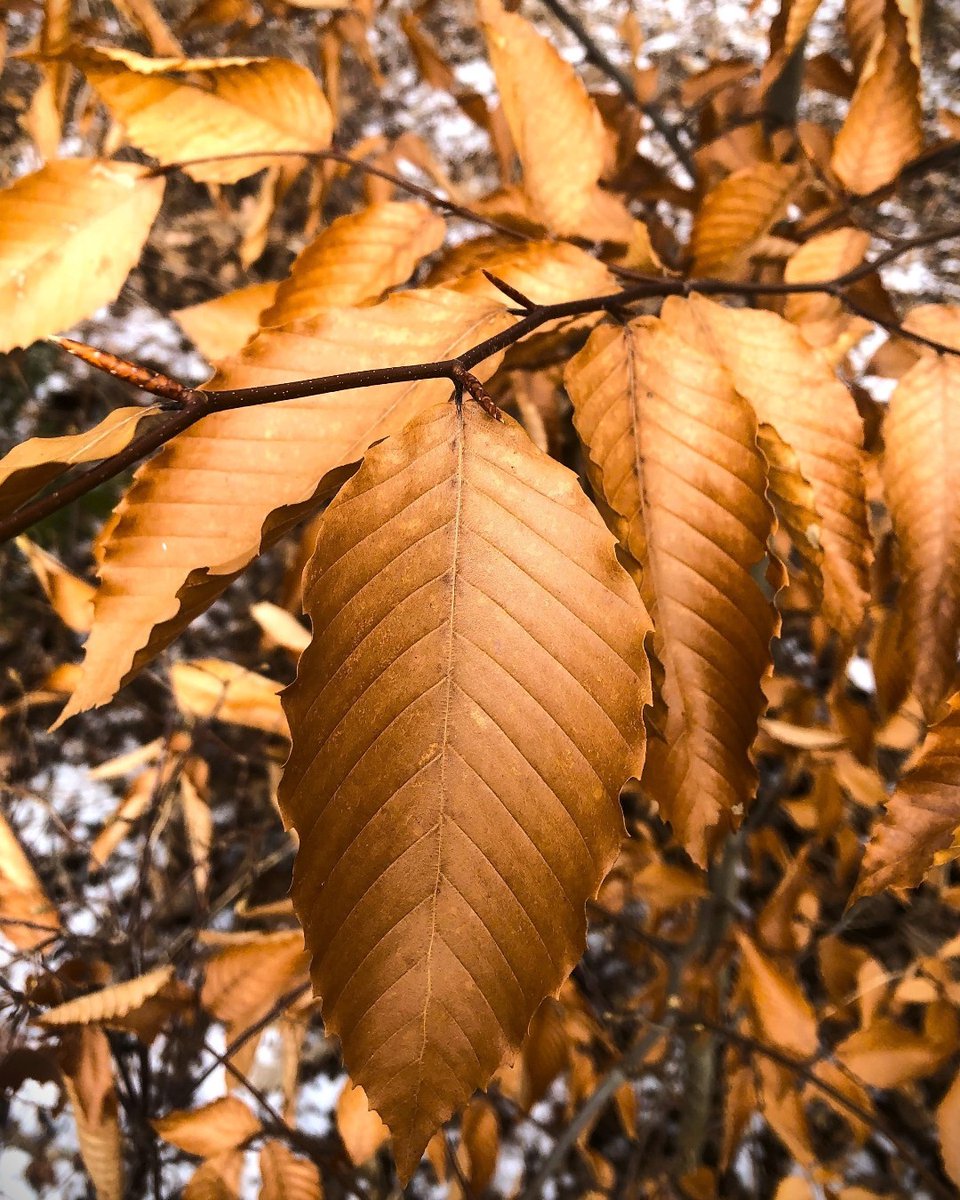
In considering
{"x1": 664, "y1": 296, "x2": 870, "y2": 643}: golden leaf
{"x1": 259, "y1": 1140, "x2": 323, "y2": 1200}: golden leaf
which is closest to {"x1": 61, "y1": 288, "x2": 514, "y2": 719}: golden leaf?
{"x1": 664, "y1": 296, "x2": 870, "y2": 643}: golden leaf

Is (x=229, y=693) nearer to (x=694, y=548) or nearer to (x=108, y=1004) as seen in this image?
(x=108, y=1004)

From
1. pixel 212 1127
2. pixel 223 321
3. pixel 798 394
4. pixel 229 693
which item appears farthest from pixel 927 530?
pixel 212 1127

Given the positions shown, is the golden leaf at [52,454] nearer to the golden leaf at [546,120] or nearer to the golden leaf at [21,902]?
the golden leaf at [546,120]

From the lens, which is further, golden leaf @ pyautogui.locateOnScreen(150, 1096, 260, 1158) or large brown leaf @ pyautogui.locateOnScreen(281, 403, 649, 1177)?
golden leaf @ pyautogui.locateOnScreen(150, 1096, 260, 1158)

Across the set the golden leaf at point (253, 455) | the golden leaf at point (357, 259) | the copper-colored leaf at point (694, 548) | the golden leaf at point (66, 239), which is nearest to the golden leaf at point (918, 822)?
the copper-colored leaf at point (694, 548)

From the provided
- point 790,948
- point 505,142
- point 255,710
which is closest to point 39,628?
point 255,710

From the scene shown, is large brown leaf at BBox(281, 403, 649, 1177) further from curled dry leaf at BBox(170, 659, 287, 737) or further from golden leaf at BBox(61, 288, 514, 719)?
curled dry leaf at BBox(170, 659, 287, 737)
